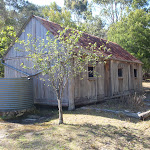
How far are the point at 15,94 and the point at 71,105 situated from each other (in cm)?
264

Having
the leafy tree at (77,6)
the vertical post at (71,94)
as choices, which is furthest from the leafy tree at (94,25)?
the vertical post at (71,94)

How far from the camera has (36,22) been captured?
938cm

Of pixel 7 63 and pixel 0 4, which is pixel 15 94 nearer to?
pixel 7 63

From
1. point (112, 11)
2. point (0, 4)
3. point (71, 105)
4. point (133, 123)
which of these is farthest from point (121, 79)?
point (112, 11)

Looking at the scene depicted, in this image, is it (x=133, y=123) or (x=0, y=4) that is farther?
(x=0, y=4)

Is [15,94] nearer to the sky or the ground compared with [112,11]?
nearer to the ground

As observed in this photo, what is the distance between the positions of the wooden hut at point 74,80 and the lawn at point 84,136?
7.62 feet

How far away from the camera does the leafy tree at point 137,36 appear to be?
1608 cm

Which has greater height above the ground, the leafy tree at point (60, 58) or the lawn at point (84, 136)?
the leafy tree at point (60, 58)

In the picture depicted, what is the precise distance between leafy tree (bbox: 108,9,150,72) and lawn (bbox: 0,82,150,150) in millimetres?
11485

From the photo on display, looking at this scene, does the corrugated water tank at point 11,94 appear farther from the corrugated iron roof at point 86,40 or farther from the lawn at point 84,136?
the corrugated iron roof at point 86,40

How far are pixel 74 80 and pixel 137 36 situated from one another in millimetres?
10575

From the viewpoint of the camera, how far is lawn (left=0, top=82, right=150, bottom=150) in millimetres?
4176

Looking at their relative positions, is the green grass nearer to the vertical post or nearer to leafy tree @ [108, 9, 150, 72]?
the vertical post
